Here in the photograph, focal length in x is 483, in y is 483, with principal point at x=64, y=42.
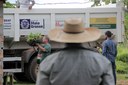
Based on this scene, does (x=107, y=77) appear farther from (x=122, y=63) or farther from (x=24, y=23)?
(x=122, y=63)

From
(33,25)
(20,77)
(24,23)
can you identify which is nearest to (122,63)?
(20,77)

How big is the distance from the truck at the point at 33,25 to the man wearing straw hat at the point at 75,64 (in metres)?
10.3

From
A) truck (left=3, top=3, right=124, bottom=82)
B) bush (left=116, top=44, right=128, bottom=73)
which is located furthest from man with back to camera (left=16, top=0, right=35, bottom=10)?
bush (left=116, top=44, right=128, bottom=73)

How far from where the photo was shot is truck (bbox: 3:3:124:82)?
14961 mm

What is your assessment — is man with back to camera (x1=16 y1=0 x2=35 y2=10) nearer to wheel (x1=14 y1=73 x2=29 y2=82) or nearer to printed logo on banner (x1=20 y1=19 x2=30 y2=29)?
printed logo on banner (x1=20 y1=19 x2=30 y2=29)

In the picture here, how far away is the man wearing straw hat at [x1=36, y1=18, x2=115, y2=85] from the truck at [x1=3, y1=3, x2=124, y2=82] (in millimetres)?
10305

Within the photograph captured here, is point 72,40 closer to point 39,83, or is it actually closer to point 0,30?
point 39,83

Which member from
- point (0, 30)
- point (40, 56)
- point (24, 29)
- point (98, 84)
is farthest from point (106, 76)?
point (24, 29)

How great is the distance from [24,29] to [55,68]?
10610mm

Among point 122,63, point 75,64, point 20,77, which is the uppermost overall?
point 75,64

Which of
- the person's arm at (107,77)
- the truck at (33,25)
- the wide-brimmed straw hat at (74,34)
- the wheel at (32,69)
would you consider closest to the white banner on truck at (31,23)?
the truck at (33,25)

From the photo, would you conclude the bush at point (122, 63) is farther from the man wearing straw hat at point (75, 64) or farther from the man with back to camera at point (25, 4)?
the man wearing straw hat at point (75, 64)

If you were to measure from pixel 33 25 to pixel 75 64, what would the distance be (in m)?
10.6

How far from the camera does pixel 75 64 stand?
453cm
